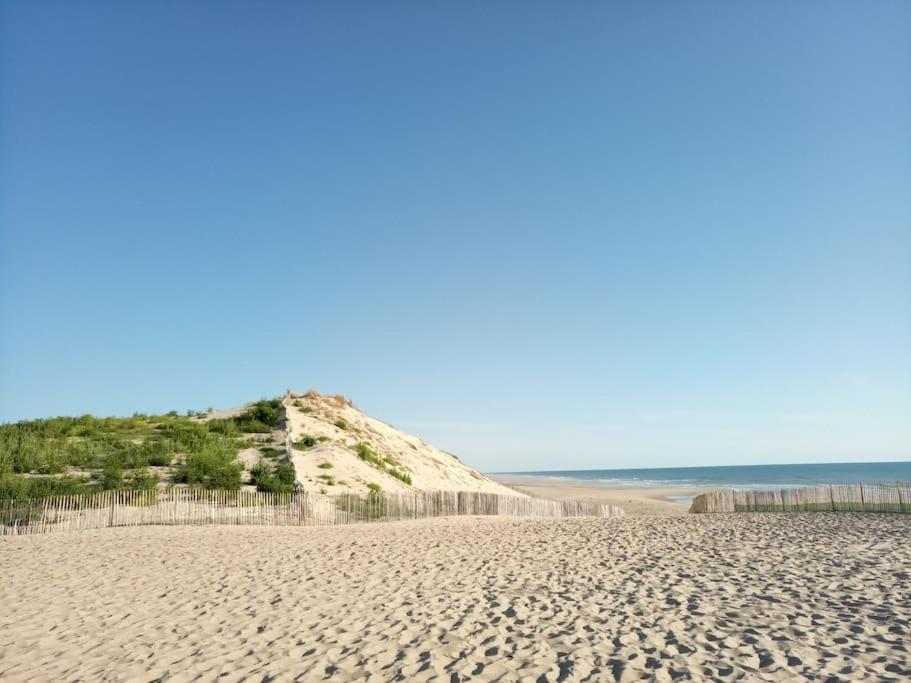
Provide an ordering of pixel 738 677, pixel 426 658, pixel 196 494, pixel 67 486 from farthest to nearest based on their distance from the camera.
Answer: pixel 67 486
pixel 196 494
pixel 426 658
pixel 738 677

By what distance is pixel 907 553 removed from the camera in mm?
12016

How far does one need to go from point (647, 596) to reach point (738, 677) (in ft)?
10.2

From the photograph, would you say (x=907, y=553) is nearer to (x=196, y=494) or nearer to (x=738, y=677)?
(x=738, y=677)

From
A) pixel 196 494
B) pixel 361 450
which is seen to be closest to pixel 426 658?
pixel 196 494

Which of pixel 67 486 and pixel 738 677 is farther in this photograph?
pixel 67 486

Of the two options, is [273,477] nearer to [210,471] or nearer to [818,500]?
[210,471]

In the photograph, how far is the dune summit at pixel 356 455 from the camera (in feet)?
91.4

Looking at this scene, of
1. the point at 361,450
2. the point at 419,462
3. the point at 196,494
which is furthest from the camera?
the point at 419,462

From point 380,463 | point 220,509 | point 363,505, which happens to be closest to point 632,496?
point 380,463

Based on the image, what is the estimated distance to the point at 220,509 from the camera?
19.6 metres

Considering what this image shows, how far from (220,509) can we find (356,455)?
1225 cm

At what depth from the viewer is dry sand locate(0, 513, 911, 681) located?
6.39 metres

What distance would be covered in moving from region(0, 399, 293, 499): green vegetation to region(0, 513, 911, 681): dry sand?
8.97 m

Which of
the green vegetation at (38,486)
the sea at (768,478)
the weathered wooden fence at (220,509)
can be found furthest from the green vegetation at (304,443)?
the sea at (768,478)
